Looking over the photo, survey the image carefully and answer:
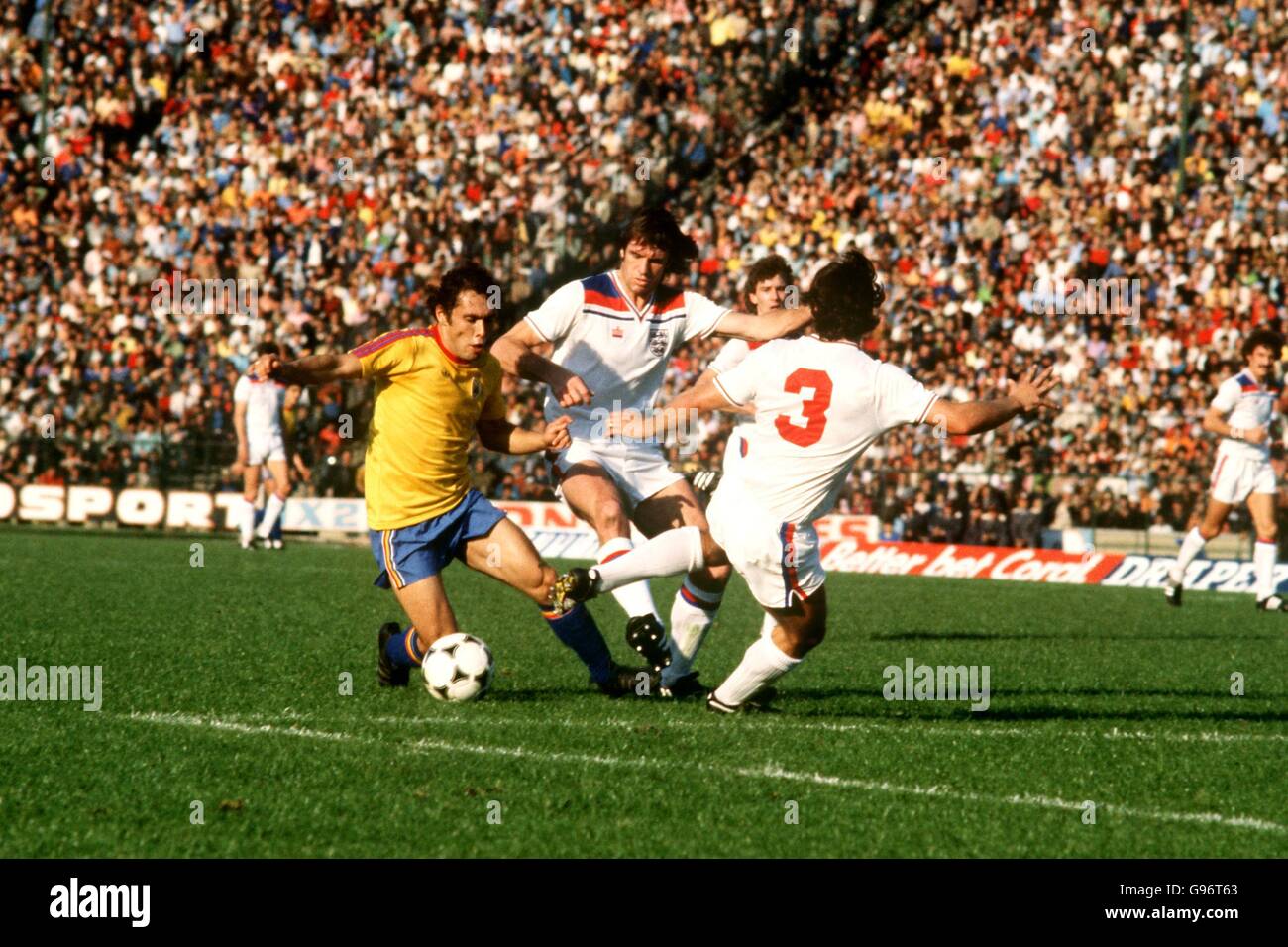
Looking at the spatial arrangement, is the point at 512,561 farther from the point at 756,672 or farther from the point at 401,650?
the point at 756,672

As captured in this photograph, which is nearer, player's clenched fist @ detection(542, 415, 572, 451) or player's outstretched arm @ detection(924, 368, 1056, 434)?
player's outstretched arm @ detection(924, 368, 1056, 434)

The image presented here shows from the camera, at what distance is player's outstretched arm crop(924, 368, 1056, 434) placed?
783 centimetres

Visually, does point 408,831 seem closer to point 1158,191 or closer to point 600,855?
point 600,855

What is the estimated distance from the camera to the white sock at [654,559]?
343 inches

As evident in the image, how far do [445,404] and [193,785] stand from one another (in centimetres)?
313

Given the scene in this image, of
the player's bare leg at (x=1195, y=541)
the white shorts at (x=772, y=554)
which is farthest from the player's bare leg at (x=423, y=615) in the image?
the player's bare leg at (x=1195, y=541)

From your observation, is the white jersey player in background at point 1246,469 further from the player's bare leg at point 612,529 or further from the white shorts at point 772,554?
the white shorts at point 772,554

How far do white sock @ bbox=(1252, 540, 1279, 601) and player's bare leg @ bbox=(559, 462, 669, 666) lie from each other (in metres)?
10.4

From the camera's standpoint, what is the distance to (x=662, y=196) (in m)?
29.2

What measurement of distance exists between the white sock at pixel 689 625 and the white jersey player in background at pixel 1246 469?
8.84 m

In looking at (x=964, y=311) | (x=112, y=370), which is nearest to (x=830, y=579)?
(x=964, y=311)

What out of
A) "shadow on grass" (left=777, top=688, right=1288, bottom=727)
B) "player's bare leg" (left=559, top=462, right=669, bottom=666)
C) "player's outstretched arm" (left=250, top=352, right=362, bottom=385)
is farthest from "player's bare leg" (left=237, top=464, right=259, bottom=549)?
"player's outstretched arm" (left=250, top=352, right=362, bottom=385)

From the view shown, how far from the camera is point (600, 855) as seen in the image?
561 cm

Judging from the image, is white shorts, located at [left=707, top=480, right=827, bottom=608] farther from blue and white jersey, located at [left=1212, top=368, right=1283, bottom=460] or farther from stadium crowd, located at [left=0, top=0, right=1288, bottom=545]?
stadium crowd, located at [left=0, top=0, right=1288, bottom=545]
